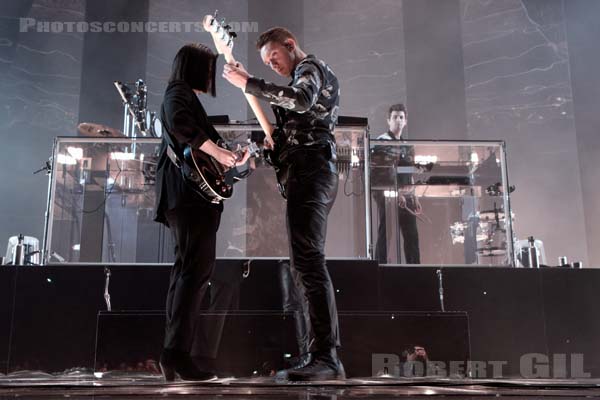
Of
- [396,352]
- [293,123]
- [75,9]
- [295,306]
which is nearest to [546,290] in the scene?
[396,352]

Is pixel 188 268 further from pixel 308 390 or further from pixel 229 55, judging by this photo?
pixel 229 55

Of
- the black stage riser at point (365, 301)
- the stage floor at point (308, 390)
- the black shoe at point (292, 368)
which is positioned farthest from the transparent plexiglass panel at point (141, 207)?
the stage floor at point (308, 390)

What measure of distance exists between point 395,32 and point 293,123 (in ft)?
21.0

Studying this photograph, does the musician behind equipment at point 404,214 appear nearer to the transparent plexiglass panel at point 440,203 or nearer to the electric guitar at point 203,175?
the transparent plexiglass panel at point 440,203

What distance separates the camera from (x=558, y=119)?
7.96m

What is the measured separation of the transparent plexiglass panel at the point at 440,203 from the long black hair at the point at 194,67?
4.83 feet

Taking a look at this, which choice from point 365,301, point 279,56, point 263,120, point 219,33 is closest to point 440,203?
point 365,301

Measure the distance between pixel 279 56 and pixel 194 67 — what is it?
1.28 feet

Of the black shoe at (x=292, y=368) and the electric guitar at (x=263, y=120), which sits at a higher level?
the electric guitar at (x=263, y=120)

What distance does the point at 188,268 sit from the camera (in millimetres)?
2221

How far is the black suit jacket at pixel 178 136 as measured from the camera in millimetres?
2217

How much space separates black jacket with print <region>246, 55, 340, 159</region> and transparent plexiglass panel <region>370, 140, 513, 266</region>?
1.19 metres

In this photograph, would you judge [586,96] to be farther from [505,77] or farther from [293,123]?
[293,123]

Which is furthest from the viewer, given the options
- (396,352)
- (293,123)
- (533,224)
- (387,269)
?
(533,224)
